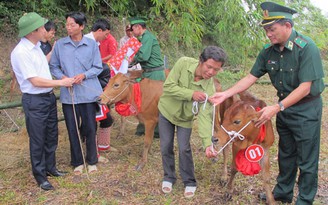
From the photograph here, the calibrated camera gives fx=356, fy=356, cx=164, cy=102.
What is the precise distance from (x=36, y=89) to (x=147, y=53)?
2.01 metres

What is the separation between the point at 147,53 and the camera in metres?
5.55

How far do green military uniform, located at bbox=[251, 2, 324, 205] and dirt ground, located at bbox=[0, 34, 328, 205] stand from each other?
66cm

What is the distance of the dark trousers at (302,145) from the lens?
3568mm

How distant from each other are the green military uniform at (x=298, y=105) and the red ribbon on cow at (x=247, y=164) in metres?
0.25

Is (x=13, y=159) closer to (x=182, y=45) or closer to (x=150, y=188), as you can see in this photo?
(x=150, y=188)

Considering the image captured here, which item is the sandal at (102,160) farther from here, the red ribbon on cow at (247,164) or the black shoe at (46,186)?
the red ribbon on cow at (247,164)

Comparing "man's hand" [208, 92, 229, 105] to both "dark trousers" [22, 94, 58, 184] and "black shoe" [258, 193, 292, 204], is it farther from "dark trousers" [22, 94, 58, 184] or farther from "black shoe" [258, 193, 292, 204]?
"dark trousers" [22, 94, 58, 184]

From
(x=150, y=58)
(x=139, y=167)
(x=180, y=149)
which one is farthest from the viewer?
(x=150, y=58)

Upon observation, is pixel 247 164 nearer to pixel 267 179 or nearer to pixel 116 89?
pixel 267 179

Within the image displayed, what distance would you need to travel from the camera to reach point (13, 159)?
5176 millimetres

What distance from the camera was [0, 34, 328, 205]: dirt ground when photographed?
165 inches

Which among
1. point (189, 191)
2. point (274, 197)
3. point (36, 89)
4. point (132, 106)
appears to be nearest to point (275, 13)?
point (274, 197)

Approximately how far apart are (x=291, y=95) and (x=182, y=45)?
859cm

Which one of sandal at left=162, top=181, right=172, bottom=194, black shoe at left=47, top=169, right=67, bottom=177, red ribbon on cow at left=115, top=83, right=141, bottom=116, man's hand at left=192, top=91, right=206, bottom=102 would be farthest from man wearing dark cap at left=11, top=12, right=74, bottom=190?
man's hand at left=192, top=91, right=206, bottom=102
